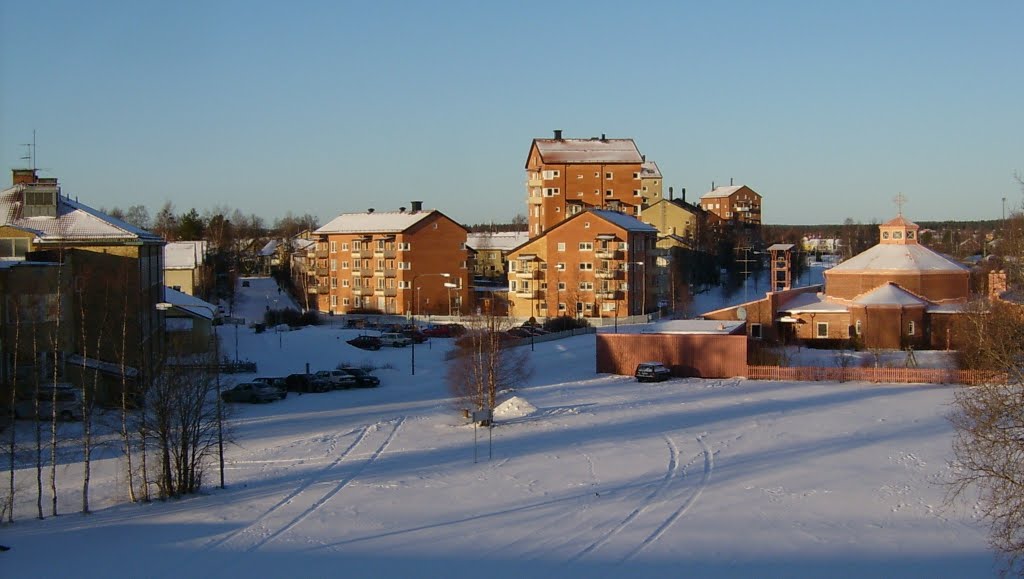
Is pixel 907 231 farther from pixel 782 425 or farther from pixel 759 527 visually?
pixel 759 527

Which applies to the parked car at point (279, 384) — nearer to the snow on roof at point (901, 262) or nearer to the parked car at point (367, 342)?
the parked car at point (367, 342)

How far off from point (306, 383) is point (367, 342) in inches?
497

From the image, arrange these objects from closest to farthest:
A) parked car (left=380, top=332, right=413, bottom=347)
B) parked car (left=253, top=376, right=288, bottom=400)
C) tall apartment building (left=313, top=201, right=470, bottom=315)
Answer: parked car (left=253, top=376, right=288, bottom=400) < parked car (left=380, top=332, right=413, bottom=347) < tall apartment building (left=313, top=201, right=470, bottom=315)

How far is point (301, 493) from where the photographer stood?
20016mm

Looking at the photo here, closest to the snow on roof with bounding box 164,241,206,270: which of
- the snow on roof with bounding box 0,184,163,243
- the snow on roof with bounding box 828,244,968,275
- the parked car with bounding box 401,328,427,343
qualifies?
the parked car with bounding box 401,328,427,343

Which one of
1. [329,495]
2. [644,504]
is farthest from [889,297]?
[329,495]

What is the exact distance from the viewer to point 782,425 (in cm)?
2717

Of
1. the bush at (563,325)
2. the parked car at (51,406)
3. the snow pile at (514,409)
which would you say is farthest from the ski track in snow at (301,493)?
the bush at (563,325)

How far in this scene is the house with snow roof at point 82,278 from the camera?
2706cm

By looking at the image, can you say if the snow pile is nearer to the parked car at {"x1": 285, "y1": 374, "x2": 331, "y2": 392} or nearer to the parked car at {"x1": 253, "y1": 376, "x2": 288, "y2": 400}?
the parked car at {"x1": 253, "y1": 376, "x2": 288, "y2": 400}

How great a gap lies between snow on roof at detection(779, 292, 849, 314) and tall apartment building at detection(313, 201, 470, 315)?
25.4 metres

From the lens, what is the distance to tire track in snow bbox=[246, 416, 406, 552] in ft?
54.9

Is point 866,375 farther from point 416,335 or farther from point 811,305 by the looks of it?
point 416,335

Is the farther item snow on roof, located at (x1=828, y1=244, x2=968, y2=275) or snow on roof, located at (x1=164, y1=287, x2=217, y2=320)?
snow on roof, located at (x1=828, y1=244, x2=968, y2=275)
